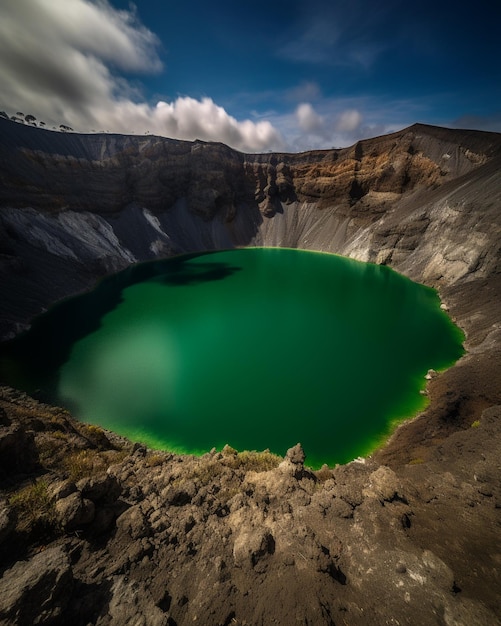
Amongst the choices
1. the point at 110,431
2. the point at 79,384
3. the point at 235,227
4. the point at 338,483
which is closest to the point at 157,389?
the point at 110,431

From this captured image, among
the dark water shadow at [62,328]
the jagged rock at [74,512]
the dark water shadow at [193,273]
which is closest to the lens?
the jagged rock at [74,512]

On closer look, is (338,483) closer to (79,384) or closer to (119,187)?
(79,384)

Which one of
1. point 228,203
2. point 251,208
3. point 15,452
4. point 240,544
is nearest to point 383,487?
point 240,544

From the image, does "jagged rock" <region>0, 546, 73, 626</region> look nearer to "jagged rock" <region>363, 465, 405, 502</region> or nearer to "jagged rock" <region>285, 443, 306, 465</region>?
"jagged rock" <region>285, 443, 306, 465</region>

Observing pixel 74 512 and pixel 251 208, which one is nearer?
pixel 74 512

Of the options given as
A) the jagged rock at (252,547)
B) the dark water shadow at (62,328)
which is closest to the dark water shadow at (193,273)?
the dark water shadow at (62,328)

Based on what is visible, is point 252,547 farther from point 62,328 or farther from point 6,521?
point 62,328

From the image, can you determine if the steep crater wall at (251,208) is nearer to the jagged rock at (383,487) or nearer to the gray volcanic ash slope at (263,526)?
the gray volcanic ash slope at (263,526)

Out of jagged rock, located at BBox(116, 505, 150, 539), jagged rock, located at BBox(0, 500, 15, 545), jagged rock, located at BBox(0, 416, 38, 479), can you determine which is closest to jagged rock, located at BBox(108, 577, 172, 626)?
jagged rock, located at BBox(116, 505, 150, 539)
